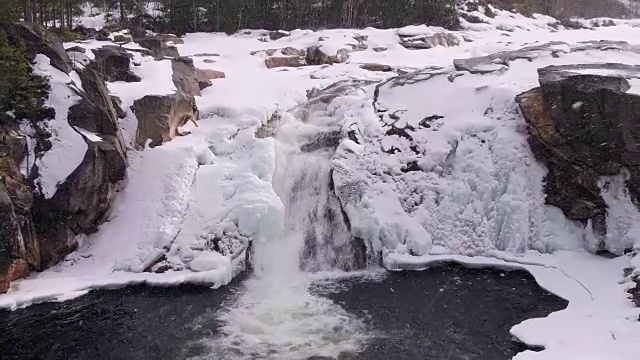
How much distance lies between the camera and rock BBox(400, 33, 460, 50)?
22.7 m

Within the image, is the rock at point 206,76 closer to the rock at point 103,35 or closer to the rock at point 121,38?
the rock at point 121,38

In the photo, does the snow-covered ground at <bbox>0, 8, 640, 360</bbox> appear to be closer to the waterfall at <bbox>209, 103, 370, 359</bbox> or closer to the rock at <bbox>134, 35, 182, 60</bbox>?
the waterfall at <bbox>209, 103, 370, 359</bbox>

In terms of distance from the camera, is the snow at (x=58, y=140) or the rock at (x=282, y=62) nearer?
the snow at (x=58, y=140)

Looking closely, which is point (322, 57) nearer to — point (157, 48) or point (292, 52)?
point (292, 52)

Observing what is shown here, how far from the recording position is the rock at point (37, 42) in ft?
38.8

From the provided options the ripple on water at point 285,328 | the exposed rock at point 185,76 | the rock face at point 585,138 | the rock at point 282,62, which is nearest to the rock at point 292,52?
the rock at point 282,62

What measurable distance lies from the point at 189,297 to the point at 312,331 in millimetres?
2658

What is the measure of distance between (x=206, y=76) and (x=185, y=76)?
196 centimetres

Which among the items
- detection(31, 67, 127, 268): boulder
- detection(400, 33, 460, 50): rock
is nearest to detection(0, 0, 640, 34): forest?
detection(400, 33, 460, 50): rock

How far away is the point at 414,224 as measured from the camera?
1148 cm

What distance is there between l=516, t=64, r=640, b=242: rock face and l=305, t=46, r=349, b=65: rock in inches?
381

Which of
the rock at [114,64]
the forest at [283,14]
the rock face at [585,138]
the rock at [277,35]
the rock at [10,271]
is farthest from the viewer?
the forest at [283,14]

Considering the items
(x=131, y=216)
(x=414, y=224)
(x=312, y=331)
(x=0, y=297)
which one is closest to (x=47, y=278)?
(x=0, y=297)

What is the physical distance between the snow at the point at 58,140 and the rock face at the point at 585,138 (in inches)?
406
